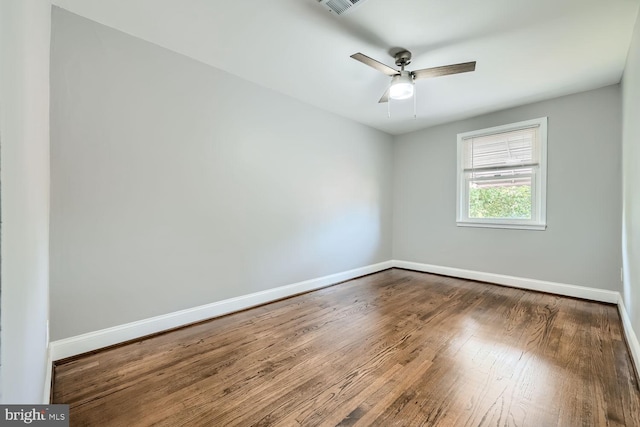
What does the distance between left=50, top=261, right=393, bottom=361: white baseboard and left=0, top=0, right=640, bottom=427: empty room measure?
0.05ft

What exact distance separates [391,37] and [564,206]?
10.3 ft

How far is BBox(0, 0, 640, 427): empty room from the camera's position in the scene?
148 cm

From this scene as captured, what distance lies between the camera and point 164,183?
2.44m

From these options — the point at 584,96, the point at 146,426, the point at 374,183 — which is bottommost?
the point at 146,426

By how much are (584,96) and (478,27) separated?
2321 millimetres

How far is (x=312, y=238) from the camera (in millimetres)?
3748

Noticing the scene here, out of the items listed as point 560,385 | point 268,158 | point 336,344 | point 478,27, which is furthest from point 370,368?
point 478,27

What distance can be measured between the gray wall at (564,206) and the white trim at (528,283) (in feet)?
0.23

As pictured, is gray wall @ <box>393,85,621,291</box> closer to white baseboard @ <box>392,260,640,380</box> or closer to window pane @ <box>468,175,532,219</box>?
white baseboard @ <box>392,260,640,380</box>

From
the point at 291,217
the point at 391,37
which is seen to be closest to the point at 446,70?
the point at 391,37

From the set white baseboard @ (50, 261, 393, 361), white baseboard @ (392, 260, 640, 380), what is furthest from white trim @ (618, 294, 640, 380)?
white baseboard @ (50, 261, 393, 361)

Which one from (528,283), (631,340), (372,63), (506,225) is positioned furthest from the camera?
(506,225)

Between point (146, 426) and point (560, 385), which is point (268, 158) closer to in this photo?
point (146, 426)

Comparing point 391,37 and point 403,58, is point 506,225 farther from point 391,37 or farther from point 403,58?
point 391,37
